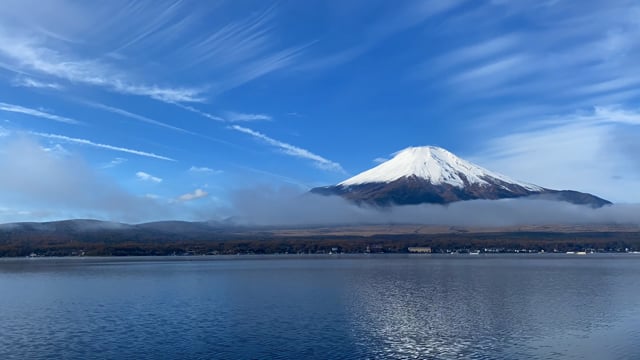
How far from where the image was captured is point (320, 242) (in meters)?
146

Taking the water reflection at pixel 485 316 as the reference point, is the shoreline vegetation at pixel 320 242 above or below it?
above

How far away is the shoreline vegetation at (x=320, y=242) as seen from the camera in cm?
13412

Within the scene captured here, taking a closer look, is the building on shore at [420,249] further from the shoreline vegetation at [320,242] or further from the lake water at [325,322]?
the lake water at [325,322]

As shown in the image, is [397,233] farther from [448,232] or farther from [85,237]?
[85,237]

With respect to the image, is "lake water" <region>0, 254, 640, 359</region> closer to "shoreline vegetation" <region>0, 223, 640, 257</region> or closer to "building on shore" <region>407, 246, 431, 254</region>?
"building on shore" <region>407, 246, 431, 254</region>

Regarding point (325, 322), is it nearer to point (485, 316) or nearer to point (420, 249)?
point (485, 316)

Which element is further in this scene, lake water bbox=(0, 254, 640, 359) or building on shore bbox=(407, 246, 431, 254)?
building on shore bbox=(407, 246, 431, 254)

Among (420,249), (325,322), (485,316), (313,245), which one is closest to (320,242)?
(313,245)

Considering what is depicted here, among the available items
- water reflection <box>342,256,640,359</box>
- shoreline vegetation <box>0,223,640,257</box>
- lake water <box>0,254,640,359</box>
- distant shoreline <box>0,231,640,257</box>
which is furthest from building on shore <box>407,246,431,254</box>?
lake water <box>0,254,640,359</box>

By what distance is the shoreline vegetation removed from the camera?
134 metres

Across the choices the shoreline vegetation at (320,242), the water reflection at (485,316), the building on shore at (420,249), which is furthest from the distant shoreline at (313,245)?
the water reflection at (485,316)

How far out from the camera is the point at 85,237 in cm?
15500

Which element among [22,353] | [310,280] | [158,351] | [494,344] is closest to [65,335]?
[22,353]

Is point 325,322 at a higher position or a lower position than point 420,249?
lower
